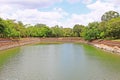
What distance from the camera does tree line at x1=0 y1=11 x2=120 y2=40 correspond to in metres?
65.2

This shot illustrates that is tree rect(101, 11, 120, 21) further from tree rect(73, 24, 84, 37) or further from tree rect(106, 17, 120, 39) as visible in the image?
tree rect(106, 17, 120, 39)

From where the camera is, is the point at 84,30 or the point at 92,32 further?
the point at 84,30

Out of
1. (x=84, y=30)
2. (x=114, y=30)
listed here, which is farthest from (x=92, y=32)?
(x=114, y=30)

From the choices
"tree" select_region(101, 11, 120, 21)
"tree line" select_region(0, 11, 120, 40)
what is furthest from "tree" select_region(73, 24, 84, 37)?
"tree" select_region(101, 11, 120, 21)

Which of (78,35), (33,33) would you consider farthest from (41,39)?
(78,35)

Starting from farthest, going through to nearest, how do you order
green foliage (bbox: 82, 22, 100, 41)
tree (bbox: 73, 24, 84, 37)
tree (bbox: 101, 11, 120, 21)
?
1. tree (bbox: 73, 24, 84, 37)
2. tree (bbox: 101, 11, 120, 21)
3. green foliage (bbox: 82, 22, 100, 41)

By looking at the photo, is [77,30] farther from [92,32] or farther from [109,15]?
[92,32]

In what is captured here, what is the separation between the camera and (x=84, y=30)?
96.4m

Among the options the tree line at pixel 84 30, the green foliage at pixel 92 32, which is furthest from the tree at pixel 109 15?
the green foliage at pixel 92 32

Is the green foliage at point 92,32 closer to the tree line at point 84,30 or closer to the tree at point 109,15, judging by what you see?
the tree line at point 84,30

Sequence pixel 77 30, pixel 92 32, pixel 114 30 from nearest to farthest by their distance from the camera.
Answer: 1. pixel 114 30
2. pixel 92 32
3. pixel 77 30

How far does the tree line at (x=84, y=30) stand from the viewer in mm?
65188

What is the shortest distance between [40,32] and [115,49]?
227 feet

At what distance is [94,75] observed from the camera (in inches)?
964
